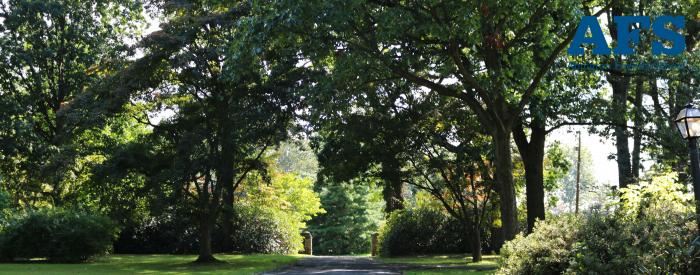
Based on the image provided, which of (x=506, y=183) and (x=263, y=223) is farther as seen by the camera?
(x=263, y=223)

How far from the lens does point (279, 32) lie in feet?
45.0

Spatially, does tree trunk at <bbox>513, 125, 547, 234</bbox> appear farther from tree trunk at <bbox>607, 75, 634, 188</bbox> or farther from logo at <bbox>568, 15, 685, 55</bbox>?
logo at <bbox>568, 15, 685, 55</bbox>

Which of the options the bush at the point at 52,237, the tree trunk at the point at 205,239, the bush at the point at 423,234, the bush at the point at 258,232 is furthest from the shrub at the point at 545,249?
the bush at the point at 258,232

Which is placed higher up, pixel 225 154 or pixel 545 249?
pixel 225 154

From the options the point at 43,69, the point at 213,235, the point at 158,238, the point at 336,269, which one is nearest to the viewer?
the point at 336,269

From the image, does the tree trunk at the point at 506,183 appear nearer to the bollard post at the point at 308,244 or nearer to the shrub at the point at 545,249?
the shrub at the point at 545,249

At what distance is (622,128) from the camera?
65.1 ft

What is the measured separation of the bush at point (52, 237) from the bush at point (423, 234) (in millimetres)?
12282

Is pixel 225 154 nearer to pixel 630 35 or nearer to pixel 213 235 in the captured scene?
pixel 213 235

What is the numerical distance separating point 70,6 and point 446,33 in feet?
77.1

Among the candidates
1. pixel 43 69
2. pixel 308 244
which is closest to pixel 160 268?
pixel 43 69

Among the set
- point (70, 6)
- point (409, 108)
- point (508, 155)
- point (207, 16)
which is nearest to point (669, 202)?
point (508, 155)

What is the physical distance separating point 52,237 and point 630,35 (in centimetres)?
1963

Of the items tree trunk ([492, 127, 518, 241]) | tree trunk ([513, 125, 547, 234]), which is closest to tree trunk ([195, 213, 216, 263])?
tree trunk ([513, 125, 547, 234])
